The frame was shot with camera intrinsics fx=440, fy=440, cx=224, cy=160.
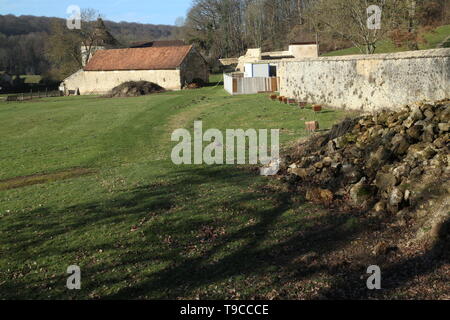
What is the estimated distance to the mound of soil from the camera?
191ft

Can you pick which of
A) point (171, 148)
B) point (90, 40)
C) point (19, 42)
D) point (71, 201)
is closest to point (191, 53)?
point (90, 40)

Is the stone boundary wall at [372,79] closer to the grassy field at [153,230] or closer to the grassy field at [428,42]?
the grassy field at [153,230]

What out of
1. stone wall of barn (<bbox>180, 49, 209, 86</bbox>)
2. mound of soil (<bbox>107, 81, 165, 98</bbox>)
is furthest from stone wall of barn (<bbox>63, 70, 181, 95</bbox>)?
mound of soil (<bbox>107, 81, 165, 98</bbox>)

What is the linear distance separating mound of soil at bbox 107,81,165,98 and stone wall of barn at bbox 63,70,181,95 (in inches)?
86.1

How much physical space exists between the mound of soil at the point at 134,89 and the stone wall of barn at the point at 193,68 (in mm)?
4235

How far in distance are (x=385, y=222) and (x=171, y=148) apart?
43.9ft

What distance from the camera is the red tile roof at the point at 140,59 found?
63.0 meters

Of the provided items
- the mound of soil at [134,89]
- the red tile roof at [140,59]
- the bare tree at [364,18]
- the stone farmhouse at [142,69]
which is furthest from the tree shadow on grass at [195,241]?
the red tile roof at [140,59]

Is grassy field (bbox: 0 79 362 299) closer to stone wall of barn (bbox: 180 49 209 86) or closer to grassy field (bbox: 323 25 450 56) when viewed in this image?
grassy field (bbox: 323 25 450 56)

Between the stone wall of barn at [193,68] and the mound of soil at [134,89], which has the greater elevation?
the stone wall of barn at [193,68]

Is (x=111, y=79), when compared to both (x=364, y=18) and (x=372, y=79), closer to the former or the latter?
(x=364, y=18)

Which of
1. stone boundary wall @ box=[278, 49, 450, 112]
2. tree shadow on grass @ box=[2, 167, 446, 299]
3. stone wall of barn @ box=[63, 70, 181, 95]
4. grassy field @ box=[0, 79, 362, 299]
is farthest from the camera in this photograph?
stone wall of barn @ box=[63, 70, 181, 95]

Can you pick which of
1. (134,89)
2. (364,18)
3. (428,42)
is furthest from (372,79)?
(134,89)
